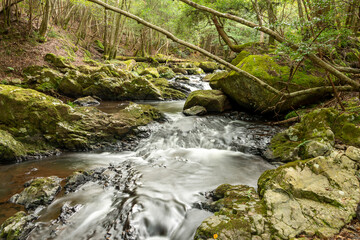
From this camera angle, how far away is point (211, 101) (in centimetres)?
944

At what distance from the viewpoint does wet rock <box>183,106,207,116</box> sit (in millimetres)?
9445

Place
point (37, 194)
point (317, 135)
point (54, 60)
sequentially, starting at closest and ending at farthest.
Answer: point (37, 194) → point (317, 135) → point (54, 60)

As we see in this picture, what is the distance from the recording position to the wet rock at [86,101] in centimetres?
1028

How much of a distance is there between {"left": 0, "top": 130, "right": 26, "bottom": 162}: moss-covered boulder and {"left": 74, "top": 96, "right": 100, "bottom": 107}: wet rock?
4931mm

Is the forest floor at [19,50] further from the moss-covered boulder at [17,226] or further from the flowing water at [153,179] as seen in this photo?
the moss-covered boulder at [17,226]

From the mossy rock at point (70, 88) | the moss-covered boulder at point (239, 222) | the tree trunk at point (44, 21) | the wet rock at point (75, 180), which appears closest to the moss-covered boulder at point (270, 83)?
the moss-covered boulder at point (239, 222)

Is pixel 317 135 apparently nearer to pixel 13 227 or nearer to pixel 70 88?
pixel 13 227

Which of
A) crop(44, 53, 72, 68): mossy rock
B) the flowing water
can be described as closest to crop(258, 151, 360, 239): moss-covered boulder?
the flowing water

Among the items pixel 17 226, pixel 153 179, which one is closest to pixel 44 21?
pixel 153 179

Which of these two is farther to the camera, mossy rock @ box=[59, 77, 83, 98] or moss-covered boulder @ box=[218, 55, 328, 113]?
mossy rock @ box=[59, 77, 83, 98]

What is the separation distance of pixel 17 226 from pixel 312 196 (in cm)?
440

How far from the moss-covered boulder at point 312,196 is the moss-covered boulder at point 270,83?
14.8 feet

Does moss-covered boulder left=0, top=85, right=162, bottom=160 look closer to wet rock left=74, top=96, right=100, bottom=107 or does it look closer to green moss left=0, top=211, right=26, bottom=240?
green moss left=0, top=211, right=26, bottom=240

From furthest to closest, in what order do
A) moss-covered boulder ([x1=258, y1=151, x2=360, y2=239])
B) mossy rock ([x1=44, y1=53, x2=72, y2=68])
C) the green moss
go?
mossy rock ([x1=44, y1=53, x2=72, y2=68]) → the green moss → moss-covered boulder ([x1=258, y1=151, x2=360, y2=239])
